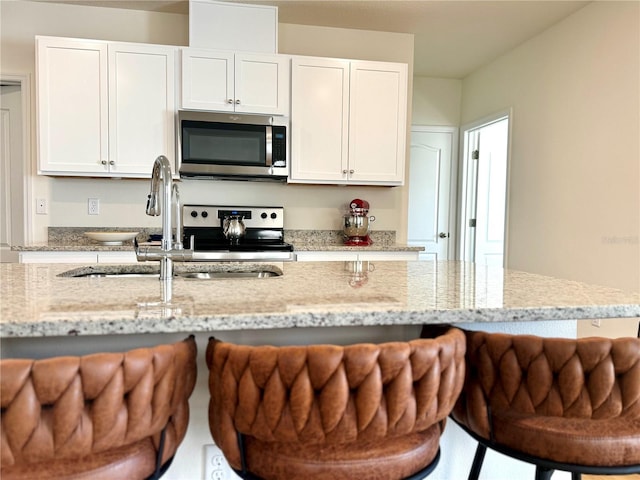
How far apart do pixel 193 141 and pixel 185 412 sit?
7.94 ft

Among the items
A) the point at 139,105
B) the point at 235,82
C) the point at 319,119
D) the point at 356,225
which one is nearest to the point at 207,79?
the point at 235,82

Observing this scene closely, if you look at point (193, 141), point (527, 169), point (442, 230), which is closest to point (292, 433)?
point (193, 141)

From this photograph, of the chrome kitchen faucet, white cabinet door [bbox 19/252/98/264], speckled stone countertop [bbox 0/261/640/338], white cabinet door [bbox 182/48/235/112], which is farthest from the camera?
white cabinet door [bbox 182/48/235/112]

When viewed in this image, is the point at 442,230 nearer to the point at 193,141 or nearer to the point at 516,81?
the point at 516,81

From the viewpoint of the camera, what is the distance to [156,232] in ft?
10.7

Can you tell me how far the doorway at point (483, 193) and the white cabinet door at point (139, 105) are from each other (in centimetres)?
312

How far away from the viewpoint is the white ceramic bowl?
296 centimetres

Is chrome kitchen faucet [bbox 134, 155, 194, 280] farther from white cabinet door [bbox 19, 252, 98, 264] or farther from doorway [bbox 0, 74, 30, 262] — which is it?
doorway [bbox 0, 74, 30, 262]

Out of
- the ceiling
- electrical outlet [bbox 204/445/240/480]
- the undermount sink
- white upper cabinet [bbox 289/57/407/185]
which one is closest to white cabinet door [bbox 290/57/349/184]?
white upper cabinet [bbox 289/57/407/185]

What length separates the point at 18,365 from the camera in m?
0.66

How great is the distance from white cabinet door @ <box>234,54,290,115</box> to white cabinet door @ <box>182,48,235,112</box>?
6 cm

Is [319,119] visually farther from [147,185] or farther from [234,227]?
[147,185]

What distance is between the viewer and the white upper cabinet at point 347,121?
10.3ft

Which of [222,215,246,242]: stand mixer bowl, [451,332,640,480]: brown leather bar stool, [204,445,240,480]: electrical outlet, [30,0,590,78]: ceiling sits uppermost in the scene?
[30,0,590,78]: ceiling
